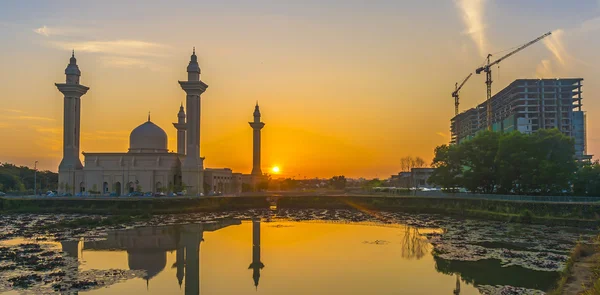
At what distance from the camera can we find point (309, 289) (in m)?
22.9

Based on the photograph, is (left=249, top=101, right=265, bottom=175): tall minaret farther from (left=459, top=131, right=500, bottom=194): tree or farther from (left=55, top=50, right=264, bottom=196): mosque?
(left=459, top=131, right=500, bottom=194): tree

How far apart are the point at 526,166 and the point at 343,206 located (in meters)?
30.1

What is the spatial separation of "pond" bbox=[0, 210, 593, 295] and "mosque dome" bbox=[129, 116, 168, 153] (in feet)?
131

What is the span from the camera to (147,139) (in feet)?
285

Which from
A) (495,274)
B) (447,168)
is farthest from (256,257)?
(447,168)

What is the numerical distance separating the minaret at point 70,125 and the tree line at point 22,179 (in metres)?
15.9

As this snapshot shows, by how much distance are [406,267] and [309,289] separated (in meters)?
7.57

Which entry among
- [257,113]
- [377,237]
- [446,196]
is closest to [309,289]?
[377,237]

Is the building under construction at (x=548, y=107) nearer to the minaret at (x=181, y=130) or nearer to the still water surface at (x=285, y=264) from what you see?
the minaret at (x=181, y=130)

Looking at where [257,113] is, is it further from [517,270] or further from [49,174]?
[517,270]

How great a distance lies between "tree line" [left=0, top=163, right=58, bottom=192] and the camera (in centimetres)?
9794

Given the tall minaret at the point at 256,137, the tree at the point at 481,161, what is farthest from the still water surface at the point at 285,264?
the tall minaret at the point at 256,137

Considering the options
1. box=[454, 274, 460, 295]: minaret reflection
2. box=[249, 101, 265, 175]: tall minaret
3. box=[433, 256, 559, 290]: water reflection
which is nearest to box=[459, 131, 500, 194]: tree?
box=[433, 256, 559, 290]: water reflection

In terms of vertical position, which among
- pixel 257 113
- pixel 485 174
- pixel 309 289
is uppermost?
pixel 257 113
